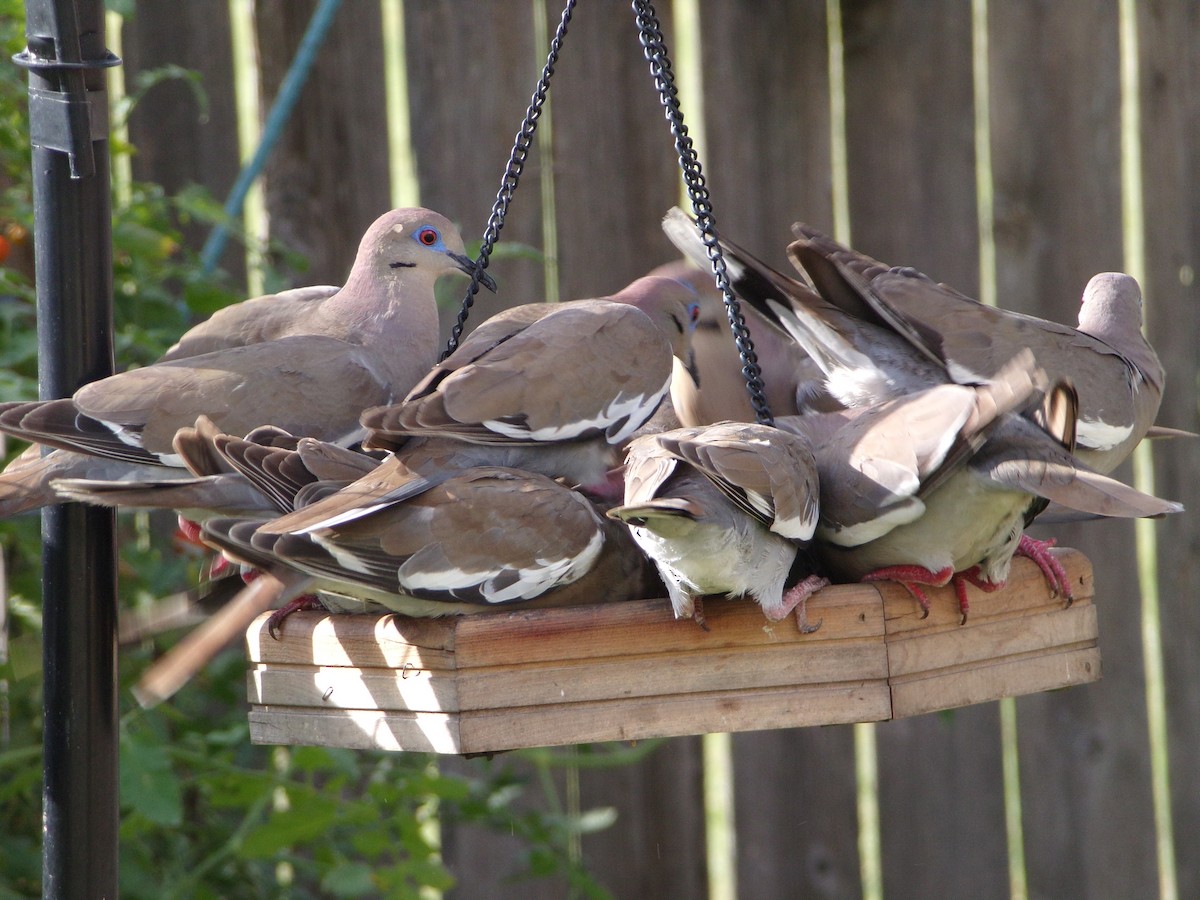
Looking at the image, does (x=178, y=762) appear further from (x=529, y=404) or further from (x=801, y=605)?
(x=801, y=605)

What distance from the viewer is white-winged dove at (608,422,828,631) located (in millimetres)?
1694

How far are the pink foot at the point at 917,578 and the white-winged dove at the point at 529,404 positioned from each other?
1.62 ft

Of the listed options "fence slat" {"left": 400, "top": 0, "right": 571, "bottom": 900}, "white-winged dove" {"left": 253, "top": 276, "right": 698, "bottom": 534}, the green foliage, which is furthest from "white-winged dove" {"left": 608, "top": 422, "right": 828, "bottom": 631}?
"fence slat" {"left": 400, "top": 0, "right": 571, "bottom": 900}

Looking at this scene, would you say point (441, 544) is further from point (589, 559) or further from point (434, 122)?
point (434, 122)

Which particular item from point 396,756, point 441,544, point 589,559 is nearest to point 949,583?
point 589,559

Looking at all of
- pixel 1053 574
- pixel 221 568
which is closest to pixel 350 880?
pixel 221 568

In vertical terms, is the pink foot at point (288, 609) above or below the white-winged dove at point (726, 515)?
below

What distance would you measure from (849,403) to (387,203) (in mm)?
1355

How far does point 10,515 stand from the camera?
6.66 feet

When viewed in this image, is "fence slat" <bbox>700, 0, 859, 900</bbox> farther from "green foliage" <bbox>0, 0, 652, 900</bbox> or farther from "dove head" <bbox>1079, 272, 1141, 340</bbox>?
"dove head" <bbox>1079, 272, 1141, 340</bbox>

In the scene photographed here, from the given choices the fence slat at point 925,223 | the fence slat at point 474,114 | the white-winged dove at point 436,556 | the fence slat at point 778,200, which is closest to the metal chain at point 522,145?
the white-winged dove at point 436,556

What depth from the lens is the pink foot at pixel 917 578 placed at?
1.87 metres

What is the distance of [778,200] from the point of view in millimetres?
3510

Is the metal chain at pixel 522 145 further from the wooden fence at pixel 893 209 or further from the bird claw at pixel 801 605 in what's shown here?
the wooden fence at pixel 893 209
